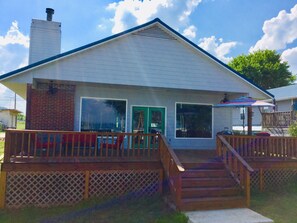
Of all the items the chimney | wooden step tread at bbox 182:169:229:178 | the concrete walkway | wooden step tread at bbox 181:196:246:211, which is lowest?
the concrete walkway

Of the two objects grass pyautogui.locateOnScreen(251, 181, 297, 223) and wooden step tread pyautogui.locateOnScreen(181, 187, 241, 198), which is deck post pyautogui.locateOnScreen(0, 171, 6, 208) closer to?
wooden step tread pyautogui.locateOnScreen(181, 187, 241, 198)

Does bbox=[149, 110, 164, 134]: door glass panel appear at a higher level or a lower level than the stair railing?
higher

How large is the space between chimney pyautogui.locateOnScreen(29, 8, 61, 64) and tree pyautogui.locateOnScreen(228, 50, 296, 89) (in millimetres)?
32257

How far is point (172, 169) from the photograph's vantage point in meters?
6.99

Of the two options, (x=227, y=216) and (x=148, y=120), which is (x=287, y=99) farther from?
(x=227, y=216)

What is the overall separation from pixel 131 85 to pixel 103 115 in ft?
7.13

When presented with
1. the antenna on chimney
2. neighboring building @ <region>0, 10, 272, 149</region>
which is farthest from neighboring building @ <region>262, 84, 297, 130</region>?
the antenna on chimney

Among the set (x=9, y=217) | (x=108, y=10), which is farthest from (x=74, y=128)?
(x=108, y=10)

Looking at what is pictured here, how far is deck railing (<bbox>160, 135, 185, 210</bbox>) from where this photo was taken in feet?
21.2

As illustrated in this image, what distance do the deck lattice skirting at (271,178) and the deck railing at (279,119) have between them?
965 cm

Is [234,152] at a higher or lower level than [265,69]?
lower

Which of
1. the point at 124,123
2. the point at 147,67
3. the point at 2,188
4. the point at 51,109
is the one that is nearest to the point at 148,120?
the point at 124,123

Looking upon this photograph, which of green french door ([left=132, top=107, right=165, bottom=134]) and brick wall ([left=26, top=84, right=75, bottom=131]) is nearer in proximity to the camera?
brick wall ([left=26, top=84, right=75, bottom=131])

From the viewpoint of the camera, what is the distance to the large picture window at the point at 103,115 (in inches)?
419
